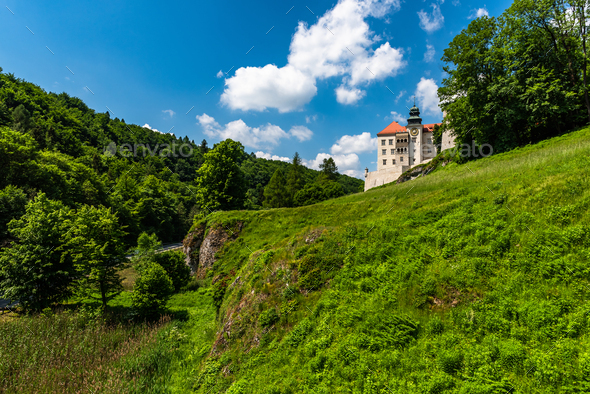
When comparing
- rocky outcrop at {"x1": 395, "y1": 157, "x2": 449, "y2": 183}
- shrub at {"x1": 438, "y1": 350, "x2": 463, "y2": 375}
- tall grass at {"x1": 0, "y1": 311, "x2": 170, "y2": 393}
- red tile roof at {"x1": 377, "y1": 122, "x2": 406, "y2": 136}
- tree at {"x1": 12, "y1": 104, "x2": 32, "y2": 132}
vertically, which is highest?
tree at {"x1": 12, "y1": 104, "x2": 32, "y2": 132}

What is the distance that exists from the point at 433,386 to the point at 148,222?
77.8 metres

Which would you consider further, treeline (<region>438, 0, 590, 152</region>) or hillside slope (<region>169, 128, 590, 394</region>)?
treeline (<region>438, 0, 590, 152</region>)

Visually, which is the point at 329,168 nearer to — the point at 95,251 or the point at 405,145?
the point at 405,145

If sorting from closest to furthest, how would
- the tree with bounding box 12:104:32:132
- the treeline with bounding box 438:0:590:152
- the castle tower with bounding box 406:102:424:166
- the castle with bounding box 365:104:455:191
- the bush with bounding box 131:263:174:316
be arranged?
the bush with bounding box 131:263:174:316, the treeline with bounding box 438:0:590:152, the castle with bounding box 365:104:455:191, the castle tower with bounding box 406:102:424:166, the tree with bounding box 12:104:32:132

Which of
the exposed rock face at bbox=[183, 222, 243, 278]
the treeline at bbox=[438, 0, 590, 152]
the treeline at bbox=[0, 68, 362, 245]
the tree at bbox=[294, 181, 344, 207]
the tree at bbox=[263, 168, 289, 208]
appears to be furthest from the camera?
the tree at bbox=[263, 168, 289, 208]

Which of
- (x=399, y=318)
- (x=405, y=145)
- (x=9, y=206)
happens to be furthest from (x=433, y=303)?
(x=405, y=145)

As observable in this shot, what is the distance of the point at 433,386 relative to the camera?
5.61m

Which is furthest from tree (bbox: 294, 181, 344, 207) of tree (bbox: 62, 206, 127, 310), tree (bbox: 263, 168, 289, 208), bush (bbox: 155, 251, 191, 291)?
tree (bbox: 62, 206, 127, 310)

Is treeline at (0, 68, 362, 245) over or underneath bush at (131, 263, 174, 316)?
over

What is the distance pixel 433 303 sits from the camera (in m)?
7.73

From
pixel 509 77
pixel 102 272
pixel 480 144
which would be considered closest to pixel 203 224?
pixel 102 272

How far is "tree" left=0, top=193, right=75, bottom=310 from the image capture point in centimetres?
1670

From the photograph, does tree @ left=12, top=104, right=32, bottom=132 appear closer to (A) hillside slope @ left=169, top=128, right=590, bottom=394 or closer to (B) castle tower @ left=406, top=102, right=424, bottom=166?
(A) hillside slope @ left=169, top=128, right=590, bottom=394

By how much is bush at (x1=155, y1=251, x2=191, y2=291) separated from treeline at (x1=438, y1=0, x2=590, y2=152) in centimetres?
3737
